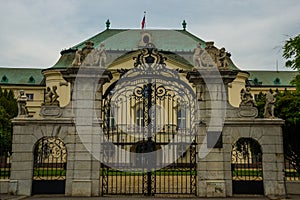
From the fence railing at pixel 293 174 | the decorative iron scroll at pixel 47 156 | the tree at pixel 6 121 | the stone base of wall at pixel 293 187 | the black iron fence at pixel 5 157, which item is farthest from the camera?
the tree at pixel 6 121

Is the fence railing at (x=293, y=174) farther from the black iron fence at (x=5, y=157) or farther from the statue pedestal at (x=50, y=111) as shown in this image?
the black iron fence at (x=5, y=157)

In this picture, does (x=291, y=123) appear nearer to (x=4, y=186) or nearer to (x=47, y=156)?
(x=47, y=156)

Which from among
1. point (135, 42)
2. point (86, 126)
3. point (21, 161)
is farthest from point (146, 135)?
point (135, 42)

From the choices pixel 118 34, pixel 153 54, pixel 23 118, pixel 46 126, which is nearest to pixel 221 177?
pixel 153 54

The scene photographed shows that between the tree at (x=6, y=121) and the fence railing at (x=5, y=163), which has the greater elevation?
the tree at (x=6, y=121)

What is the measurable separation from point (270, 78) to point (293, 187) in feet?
133

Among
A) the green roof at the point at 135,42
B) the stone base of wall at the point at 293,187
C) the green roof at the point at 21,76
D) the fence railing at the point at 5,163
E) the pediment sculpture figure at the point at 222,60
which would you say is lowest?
the stone base of wall at the point at 293,187

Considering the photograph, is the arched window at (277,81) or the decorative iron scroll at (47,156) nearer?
the decorative iron scroll at (47,156)

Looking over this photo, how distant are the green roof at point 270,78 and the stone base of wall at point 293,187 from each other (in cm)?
3755

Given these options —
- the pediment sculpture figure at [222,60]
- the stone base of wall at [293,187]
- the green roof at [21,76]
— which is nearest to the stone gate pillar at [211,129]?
the pediment sculpture figure at [222,60]

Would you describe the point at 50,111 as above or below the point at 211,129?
above

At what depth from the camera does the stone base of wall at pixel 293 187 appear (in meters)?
14.1

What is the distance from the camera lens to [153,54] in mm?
14250

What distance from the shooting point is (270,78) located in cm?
5259
